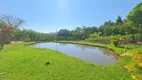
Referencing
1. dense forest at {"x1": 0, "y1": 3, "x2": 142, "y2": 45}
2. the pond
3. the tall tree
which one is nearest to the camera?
the pond

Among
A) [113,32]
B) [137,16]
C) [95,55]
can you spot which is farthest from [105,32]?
[95,55]

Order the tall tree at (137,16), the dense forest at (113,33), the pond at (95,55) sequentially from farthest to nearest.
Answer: the tall tree at (137,16) < the dense forest at (113,33) < the pond at (95,55)

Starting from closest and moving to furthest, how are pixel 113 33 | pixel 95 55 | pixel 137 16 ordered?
pixel 95 55 < pixel 137 16 < pixel 113 33

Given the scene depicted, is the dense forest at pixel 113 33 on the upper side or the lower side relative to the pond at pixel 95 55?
upper

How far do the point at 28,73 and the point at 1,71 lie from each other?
6.01ft

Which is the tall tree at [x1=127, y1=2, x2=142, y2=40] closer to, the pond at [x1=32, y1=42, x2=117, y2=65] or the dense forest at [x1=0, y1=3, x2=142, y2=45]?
the dense forest at [x1=0, y1=3, x2=142, y2=45]

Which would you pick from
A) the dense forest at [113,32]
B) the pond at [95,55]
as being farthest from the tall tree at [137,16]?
the pond at [95,55]

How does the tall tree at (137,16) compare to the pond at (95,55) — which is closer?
the pond at (95,55)

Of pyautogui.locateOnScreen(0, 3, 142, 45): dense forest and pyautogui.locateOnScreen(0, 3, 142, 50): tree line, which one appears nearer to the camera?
pyautogui.locateOnScreen(0, 3, 142, 50): tree line

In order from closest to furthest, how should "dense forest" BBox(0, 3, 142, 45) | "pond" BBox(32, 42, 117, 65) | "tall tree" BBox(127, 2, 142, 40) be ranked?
"pond" BBox(32, 42, 117, 65)
"dense forest" BBox(0, 3, 142, 45)
"tall tree" BBox(127, 2, 142, 40)

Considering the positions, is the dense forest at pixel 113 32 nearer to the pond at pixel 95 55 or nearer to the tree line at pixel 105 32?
the tree line at pixel 105 32

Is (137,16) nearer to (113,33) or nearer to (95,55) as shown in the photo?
(113,33)

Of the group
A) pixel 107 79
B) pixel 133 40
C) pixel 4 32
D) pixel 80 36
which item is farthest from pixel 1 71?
pixel 80 36

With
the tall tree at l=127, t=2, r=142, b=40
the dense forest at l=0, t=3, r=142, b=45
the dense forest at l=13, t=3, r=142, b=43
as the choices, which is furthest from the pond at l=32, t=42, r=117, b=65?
the tall tree at l=127, t=2, r=142, b=40
